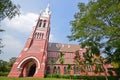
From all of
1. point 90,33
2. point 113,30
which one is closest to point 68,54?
point 90,33

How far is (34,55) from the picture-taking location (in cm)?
4128

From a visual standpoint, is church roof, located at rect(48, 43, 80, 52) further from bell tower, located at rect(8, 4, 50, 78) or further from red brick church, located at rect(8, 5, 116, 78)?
bell tower, located at rect(8, 4, 50, 78)

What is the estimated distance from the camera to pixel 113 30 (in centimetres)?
1602

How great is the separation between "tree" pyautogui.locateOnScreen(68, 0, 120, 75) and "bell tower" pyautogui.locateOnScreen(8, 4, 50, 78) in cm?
2149

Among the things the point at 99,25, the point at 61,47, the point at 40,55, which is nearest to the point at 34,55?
the point at 40,55

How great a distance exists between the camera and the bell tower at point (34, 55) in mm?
38456

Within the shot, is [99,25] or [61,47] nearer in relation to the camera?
[99,25]

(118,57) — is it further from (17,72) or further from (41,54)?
(17,72)

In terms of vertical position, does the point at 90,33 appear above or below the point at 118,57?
above

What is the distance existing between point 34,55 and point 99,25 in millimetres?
27509

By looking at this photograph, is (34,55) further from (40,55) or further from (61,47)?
(61,47)

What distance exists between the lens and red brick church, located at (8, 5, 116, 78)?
39.2m

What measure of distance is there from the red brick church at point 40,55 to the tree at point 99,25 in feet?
71.9

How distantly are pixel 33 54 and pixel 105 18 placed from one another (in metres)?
28.4
